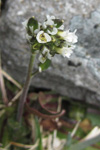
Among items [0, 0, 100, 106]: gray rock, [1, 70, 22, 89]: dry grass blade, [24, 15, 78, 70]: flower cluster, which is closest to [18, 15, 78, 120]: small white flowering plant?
[24, 15, 78, 70]: flower cluster

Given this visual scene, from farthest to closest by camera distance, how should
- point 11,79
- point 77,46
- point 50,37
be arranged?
point 11,79 → point 77,46 → point 50,37

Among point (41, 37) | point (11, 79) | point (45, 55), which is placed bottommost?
point (11, 79)

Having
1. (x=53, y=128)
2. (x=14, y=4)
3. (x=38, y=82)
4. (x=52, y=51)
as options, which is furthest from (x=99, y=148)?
(x=14, y=4)

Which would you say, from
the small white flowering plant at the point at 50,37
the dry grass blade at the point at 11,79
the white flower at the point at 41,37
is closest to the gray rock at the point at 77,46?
the dry grass blade at the point at 11,79

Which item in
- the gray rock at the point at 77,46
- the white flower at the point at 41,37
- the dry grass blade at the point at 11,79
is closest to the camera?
the white flower at the point at 41,37

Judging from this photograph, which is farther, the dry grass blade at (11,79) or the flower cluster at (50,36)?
the dry grass blade at (11,79)

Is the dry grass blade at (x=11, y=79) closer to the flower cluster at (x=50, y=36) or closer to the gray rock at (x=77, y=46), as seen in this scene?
the gray rock at (x=77, y=46)

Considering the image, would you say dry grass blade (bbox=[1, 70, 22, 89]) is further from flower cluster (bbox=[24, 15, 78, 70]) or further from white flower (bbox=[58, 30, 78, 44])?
white flower (bbox=[58, 30, 78, 44])

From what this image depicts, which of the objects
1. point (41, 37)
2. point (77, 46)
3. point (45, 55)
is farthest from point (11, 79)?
point (41, 37)

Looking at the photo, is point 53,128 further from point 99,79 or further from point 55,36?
point 55,36

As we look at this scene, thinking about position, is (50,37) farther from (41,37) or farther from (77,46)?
(77,46)
